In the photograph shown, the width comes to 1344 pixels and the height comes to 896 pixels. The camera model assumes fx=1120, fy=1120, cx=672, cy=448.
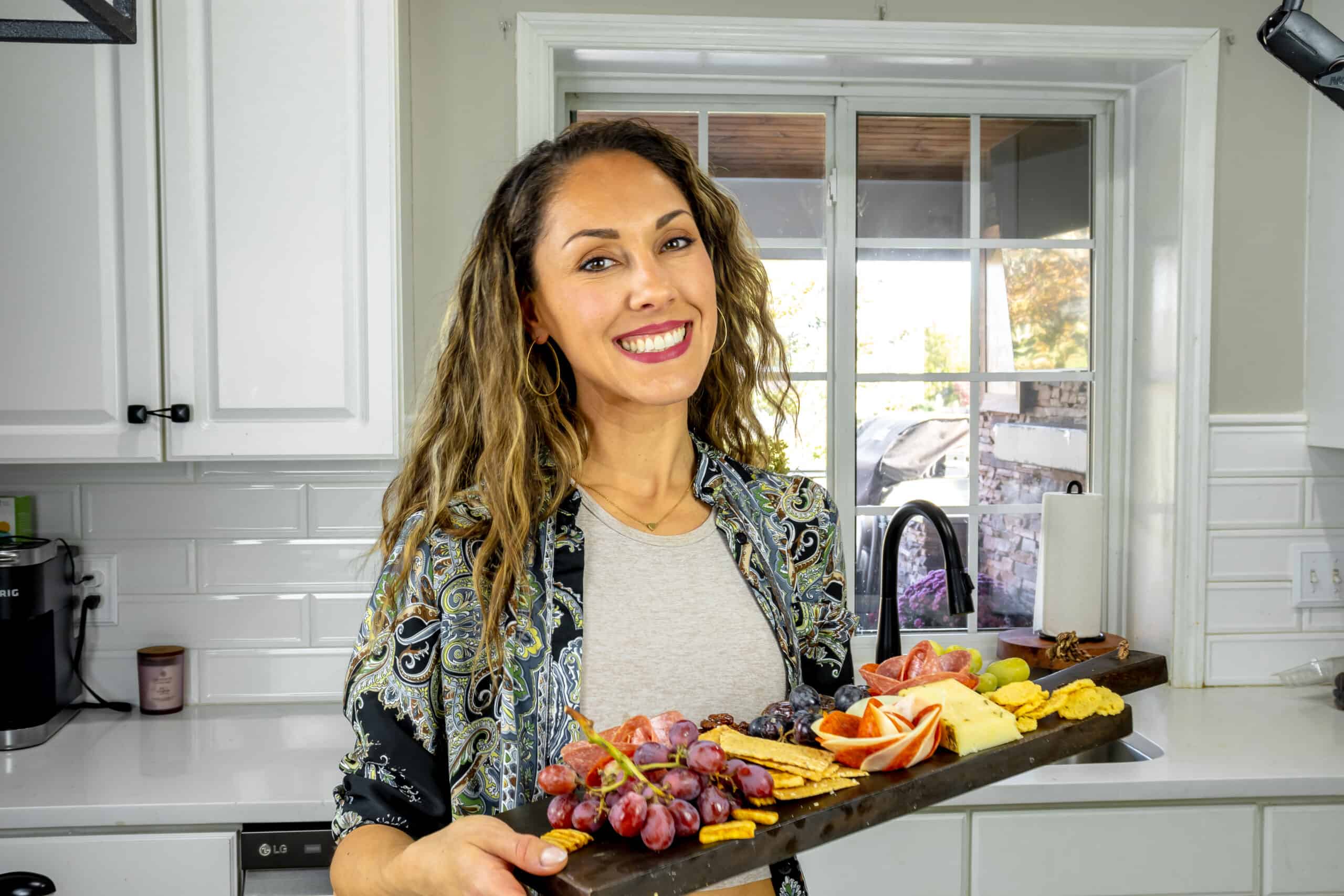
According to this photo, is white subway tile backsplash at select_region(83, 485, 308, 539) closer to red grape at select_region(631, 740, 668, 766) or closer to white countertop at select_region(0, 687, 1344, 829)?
white countertop at select_region(0, 687, 1344, 829)

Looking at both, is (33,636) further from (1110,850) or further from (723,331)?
(1110,850)

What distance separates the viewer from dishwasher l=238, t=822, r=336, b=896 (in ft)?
5.93

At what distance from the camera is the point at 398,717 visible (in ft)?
3.51

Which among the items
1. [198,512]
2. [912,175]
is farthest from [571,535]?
[912,175]

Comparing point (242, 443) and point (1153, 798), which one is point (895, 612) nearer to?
point (1153, 798)

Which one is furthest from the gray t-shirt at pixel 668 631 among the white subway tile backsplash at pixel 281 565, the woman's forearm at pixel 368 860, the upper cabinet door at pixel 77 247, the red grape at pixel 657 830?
the white subway tile backsplash at pixel 281 565

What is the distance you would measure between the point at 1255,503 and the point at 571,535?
1866mm

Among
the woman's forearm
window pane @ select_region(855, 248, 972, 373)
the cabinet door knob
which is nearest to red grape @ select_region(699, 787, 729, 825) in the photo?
the woman's forearm

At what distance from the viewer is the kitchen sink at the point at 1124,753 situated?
202 cm

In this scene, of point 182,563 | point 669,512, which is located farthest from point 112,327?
point 669,512

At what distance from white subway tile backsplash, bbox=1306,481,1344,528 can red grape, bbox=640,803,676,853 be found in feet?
7.16

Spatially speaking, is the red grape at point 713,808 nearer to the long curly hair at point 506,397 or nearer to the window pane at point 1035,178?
the long curly hair at point 506,397

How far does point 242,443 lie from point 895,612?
4.13ft

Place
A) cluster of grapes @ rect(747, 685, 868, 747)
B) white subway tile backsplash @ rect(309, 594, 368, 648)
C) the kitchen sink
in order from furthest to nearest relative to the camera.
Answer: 1. white subway tile backsplash @ rect(309, 594, 368, 648)
2. the kitchen sink
3. cluster of grapes @ rect(747, 685, 868, 747)
